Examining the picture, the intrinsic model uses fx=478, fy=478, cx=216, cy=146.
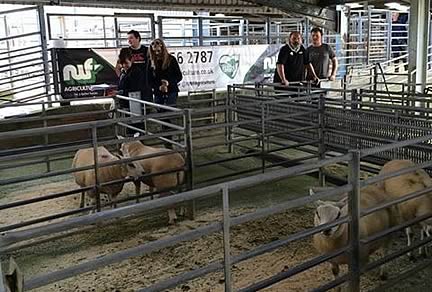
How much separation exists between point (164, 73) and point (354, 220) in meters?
3.92

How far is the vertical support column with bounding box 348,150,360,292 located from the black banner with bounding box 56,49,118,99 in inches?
256

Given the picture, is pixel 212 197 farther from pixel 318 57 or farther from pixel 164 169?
pixel 318 57

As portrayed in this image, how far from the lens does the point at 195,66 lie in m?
9.30

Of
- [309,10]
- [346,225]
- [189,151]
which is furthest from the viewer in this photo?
[309,10]

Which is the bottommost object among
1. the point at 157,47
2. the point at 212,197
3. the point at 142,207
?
the point at 212,197

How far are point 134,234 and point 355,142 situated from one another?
2.52 metres

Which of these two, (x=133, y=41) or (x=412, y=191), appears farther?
(x=133, y=41)

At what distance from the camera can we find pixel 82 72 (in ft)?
27.0

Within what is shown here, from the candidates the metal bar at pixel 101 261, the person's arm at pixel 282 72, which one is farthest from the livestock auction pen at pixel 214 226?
the person's arm at pixel 282 72

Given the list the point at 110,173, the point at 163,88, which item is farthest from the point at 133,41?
the point at 110,173

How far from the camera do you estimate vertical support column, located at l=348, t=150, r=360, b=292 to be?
2572mm

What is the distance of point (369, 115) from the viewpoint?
4.96 meters

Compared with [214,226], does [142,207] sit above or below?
above

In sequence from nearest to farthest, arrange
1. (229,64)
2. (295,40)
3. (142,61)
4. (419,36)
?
(142,61), (295,40), (419,36), (229,64)
